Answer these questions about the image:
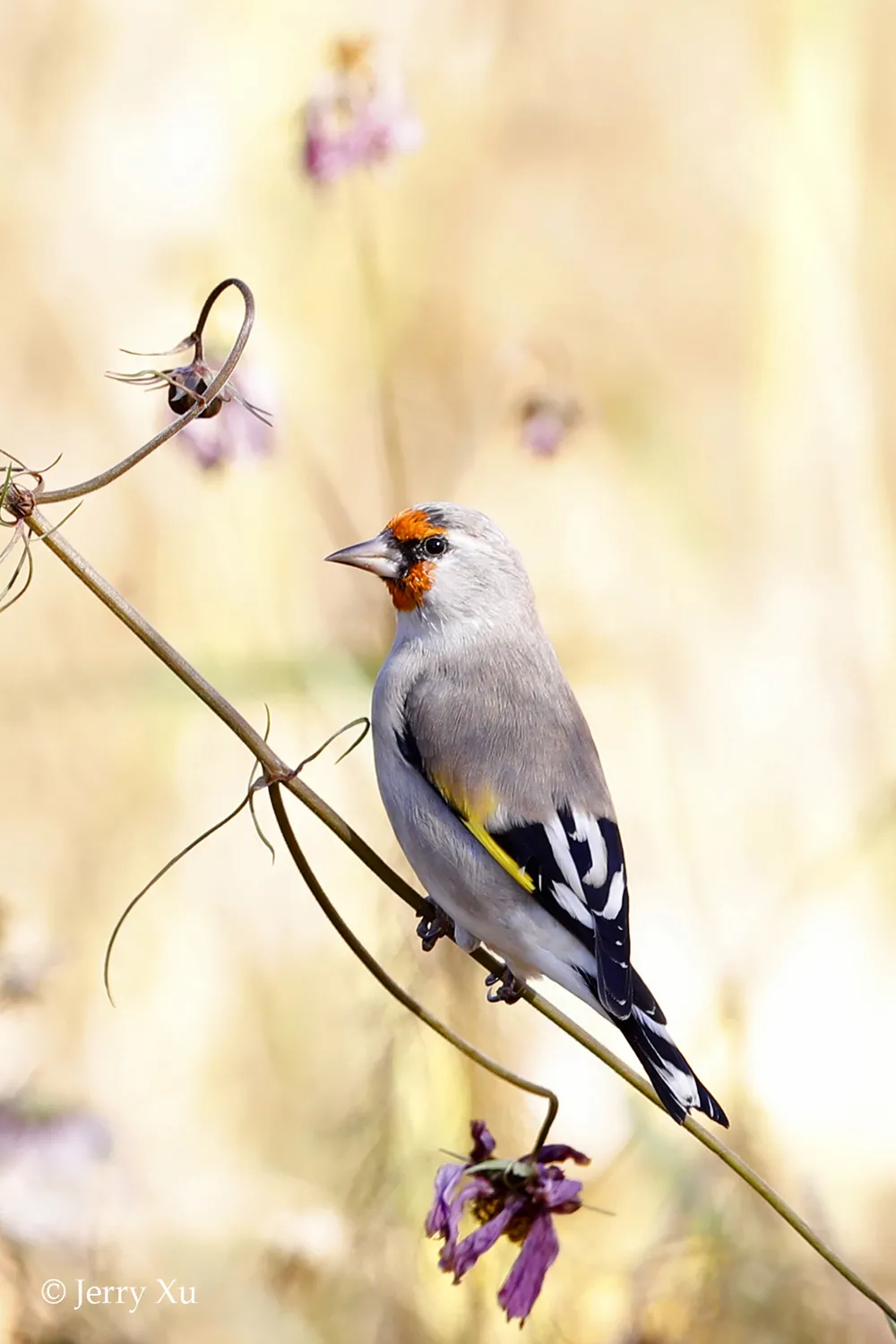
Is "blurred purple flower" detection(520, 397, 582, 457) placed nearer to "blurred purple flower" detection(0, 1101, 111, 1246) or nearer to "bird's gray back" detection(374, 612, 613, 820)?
"bird's gray back" detection(374, 612, 613, 820)

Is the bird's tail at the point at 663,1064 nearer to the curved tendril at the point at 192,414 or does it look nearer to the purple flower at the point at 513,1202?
the purple flower at the point at 513,1202

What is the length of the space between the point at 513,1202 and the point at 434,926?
520mm

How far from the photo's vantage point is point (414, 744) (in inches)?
92.4

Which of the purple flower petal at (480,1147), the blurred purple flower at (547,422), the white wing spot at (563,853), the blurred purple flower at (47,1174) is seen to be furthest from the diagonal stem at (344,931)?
the blurred purple flower at (547,422)

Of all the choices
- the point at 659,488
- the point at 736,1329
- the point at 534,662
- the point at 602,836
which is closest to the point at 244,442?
the point at 534,662

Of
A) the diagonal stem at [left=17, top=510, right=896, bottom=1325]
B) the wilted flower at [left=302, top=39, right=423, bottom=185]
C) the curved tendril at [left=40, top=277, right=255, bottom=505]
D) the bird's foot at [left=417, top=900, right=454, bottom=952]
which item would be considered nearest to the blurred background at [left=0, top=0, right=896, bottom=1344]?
the wilted flower at [left=302, top=39, right=423, bottom=185]

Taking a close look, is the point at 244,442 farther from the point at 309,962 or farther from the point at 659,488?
the point at 659,488

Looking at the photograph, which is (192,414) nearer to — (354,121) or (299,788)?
(299,788)

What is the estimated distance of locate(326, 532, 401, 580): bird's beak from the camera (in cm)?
242

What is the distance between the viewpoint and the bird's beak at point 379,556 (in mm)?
2418

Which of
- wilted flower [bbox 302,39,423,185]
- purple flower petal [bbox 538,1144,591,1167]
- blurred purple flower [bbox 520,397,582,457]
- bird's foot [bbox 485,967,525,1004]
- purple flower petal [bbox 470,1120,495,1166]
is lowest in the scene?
purple flower petal [bbox 538,1144,591,1167]

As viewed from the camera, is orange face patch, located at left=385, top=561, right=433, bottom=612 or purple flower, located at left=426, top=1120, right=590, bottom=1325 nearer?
purple flower, located at left=426, top=1120, right=590, bottom=1325

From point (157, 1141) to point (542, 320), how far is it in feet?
8.38

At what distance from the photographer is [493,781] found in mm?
2301
